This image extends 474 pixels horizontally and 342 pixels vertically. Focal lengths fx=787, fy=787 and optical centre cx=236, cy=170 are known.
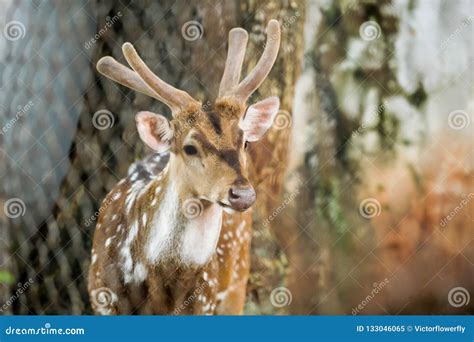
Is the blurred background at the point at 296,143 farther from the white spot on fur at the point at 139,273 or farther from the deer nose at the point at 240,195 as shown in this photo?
the deer nose at the point at 240,195

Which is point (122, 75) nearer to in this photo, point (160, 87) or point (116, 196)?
point (160, 87)

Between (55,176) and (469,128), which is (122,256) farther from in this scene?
(469,128)

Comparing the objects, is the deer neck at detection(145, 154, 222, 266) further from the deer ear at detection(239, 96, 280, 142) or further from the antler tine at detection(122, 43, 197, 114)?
the deer ear at detection(239, 96, 280, 142)

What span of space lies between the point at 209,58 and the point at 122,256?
0.98 metres

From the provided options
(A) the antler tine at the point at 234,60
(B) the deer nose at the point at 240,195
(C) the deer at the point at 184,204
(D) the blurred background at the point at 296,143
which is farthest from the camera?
(D) the blurred background at the point at 296,143

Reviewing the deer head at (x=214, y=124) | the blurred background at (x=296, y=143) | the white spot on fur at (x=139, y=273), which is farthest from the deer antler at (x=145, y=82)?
the white spot on fur at (x=139, y=273)

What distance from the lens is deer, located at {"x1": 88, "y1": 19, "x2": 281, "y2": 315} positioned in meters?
3.29

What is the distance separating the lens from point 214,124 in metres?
3.34

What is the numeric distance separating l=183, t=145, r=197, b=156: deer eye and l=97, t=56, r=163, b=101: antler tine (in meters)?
0.29

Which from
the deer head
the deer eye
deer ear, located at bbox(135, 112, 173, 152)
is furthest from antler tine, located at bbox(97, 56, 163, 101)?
the deer eye

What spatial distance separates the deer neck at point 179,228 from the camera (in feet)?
10.9

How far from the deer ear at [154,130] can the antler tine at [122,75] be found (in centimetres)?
17

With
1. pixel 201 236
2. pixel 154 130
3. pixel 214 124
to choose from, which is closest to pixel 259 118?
pixel 214 124

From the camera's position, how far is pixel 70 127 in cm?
364
